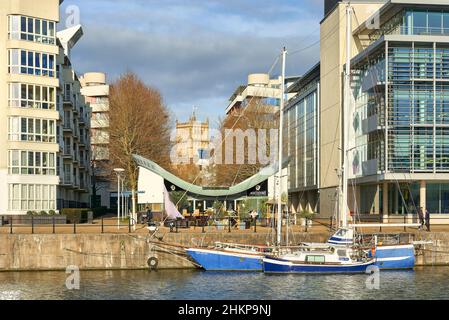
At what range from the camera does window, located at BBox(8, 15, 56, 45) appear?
66.6m

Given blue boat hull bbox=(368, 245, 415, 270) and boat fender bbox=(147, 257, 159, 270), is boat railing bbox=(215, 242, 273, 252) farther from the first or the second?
blue boat hull bbox=(368, 245, 415, 270)

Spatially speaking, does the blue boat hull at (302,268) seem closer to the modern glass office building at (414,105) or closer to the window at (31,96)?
the modern glass office building at (414,105)

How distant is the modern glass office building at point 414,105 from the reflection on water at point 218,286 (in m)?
16.1

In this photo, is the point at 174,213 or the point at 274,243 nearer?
the point at 274,243

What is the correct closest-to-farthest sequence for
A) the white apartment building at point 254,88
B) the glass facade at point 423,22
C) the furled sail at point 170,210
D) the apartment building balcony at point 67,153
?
the furled sail at point 170,210 < the glass facade at point 423,22 < the apartment building balcony at point 67,153 < the white apartment building at point 254,88

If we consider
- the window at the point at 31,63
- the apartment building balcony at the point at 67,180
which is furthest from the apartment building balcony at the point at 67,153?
the window at the point at 31,63

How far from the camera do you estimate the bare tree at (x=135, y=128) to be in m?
77.1

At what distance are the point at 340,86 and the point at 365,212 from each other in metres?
12.6

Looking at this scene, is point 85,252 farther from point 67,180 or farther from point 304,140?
→ point 304,140

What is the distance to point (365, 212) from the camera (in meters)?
68.9

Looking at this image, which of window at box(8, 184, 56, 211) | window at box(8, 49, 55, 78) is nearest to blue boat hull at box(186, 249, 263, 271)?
window at box(8, 184, 56, 211)
